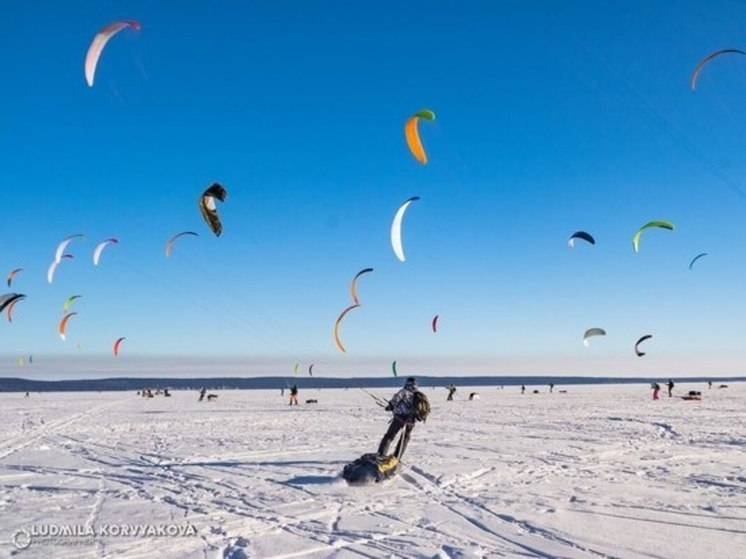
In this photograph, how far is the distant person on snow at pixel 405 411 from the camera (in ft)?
31.8

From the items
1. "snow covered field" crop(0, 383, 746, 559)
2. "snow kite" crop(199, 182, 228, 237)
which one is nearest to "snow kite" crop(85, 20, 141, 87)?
"snow kite" crop(199, 182, 228, 237)

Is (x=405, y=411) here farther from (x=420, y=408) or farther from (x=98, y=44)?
(x=98, y=44)

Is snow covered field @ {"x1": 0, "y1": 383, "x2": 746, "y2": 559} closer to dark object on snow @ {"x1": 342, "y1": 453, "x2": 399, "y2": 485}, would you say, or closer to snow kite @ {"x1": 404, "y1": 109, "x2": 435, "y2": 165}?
dark object on snow @ {"x1": 342, "y1": 453, "x2": 399, "y2": 485}

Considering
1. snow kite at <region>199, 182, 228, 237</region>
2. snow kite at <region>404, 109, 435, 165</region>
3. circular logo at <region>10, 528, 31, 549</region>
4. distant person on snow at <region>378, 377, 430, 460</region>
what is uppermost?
snow kite at <region>404, 109, 435, 165</region>

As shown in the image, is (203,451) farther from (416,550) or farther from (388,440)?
(416,550)

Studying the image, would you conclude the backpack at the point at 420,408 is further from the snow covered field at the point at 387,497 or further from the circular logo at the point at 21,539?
the circular logo at the point at 21,539

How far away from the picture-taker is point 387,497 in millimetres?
7855

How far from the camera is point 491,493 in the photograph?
8.06m

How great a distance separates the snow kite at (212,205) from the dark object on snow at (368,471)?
6.54 meters

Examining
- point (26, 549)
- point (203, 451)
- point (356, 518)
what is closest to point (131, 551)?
point (26, 549)

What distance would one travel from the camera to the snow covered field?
5.68 meters

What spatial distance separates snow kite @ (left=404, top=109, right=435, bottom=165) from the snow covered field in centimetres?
615

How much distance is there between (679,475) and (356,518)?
5.58 meters

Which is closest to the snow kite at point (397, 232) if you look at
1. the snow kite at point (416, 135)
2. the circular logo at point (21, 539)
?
the snow kite at point (416, 135)
